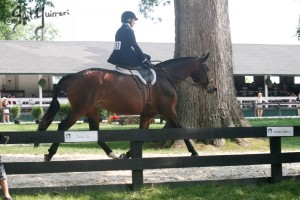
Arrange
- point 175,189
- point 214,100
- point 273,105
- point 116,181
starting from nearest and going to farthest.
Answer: point 175,189 → point 116,181 → point 214,100 → point 273,105

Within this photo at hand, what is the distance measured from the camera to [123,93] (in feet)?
33.6

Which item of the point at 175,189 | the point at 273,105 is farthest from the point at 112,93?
the point at 273,105

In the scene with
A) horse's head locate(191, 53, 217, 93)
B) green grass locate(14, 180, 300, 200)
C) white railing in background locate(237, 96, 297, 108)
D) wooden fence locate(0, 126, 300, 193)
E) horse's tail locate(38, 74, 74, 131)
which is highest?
horse's head locate(191, 53, 217, 93)

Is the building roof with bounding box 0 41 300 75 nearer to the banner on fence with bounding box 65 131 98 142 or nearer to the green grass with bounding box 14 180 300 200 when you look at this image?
the banner on fence with bounding box 65 131 98 142

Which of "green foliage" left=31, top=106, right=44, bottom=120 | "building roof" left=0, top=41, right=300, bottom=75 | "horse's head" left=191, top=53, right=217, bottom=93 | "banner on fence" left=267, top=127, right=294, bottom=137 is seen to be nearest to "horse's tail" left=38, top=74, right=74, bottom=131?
"horse's head" left=191, top=53, right=217, bottom=93

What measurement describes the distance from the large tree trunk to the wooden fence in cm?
575

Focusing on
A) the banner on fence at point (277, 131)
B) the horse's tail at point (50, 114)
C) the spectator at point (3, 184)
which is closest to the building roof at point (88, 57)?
the horse's tail at point (50, 114)

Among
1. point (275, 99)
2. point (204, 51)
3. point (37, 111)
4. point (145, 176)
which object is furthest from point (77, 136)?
point (275, 99)

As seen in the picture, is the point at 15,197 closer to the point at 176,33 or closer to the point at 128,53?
the point at 128,53

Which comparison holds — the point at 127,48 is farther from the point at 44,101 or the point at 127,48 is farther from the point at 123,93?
the point at 44,101

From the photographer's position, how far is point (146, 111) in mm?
10500

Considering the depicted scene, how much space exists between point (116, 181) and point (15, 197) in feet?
7.47

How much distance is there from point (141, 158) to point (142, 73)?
268 cm

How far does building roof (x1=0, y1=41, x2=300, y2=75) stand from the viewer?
3900cm
